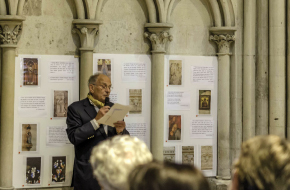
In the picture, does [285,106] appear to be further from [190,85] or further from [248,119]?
[190,85]

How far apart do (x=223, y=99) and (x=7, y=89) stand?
7.56ft

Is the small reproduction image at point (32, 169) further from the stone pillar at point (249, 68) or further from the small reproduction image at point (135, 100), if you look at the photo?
the stone pillar at point (249, 68)

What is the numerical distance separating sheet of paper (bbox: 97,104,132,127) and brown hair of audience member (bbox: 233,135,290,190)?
2253mm

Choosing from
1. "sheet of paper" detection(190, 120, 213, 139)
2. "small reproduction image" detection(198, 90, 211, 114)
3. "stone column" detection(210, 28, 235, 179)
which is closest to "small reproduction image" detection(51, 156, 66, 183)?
"sheet of paper" detection(190, 120, 213, 139)

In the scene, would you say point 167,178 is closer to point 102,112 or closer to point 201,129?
point 102,112

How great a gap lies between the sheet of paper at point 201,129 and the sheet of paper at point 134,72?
2.50ft

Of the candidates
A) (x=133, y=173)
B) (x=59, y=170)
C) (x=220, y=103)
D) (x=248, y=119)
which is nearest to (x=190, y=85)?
(x=220, y=103)

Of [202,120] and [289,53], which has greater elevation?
[289,53]

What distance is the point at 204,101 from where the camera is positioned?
17.9ft

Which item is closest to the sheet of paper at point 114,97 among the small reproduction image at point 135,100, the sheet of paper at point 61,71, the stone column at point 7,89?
the small reproduction image at point 135,100

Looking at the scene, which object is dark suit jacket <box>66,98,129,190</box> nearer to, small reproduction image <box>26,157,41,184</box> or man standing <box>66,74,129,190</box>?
man standing <box>66,74,129,190</box>

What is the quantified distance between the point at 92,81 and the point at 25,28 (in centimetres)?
116

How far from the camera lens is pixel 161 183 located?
1.55m

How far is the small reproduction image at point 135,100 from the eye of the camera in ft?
17.2
